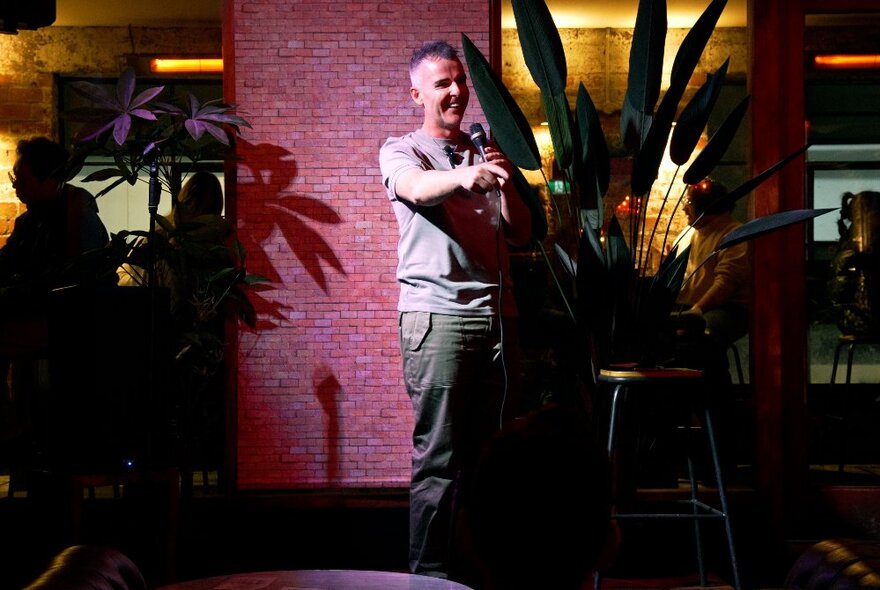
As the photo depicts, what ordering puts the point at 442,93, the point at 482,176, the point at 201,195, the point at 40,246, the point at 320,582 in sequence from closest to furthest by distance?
the point at 320,582 → the point at 482,176 → the point at 442,93 → the point at 40,246 → the point at 201,195

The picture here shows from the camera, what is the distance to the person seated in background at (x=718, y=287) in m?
4.13

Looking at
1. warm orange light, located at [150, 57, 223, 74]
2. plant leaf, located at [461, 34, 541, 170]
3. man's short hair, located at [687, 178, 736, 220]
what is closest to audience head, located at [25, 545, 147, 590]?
plant leaf, located at [461, 34, 541, 170]

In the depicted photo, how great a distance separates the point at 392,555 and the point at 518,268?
150cm

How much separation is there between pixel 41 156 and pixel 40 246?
0.40 m

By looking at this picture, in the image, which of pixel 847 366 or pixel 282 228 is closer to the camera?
pixel 282 228

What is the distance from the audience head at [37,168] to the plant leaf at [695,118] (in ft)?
8.35

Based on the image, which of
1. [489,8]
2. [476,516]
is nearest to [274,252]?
[489,8]

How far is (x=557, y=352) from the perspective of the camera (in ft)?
13.8

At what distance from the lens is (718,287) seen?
4211 mm

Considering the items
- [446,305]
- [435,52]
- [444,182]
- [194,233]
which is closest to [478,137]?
[444,182]

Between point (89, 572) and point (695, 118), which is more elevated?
point (695, 118)

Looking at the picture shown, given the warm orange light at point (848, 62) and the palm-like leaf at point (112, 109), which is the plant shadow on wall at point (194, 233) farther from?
the warm orange light at point (848, 62)

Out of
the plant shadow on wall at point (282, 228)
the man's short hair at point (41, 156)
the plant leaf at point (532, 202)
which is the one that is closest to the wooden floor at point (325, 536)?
the plant shadow on wall at point (282, 228)

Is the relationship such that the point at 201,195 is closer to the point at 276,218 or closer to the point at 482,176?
the point at 276,218
